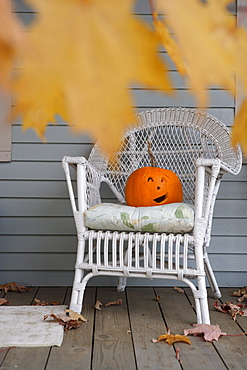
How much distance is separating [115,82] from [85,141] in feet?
7.27

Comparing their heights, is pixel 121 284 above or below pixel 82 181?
below

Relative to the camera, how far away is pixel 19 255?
2443 mm

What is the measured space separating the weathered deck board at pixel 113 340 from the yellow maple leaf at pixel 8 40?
1.24 meters

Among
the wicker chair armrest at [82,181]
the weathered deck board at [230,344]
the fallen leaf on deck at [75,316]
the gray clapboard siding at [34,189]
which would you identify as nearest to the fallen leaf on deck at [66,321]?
the fallen leaf on deck at [75,316]

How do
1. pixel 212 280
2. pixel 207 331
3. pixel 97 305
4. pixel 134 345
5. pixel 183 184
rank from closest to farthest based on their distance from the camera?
pixel 134 345
pixel 207 331
pixel 97 305
pixel 212 280
pixel 183 184

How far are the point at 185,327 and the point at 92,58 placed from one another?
5.27 feet

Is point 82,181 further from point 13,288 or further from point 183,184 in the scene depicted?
point 13,288

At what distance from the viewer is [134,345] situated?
150 centimetres

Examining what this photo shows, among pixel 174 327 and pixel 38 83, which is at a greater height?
pixel 38 83

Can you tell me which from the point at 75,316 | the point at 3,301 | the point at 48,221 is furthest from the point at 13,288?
the point at 75,316

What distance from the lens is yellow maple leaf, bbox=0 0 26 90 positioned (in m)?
0.23

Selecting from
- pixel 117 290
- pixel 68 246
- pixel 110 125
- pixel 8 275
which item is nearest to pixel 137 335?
pixel 117 290

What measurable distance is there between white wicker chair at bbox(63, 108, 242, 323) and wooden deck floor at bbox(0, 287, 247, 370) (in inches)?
5.5

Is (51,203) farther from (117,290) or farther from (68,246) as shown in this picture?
(117,290)
